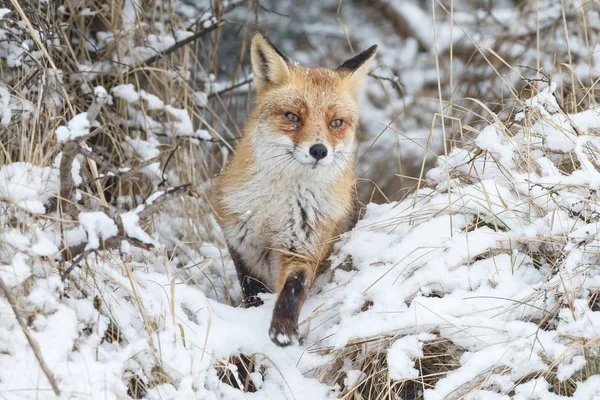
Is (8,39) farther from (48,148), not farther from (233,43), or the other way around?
(233,43)

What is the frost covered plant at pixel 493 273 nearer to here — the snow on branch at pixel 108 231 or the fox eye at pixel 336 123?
the fox eye at pixel 336 123

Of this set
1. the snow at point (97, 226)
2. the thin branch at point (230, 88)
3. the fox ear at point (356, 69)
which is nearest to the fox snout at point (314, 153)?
the fox ear at point (356, 69)

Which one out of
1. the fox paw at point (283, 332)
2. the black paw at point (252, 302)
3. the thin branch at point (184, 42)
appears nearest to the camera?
the fox paw at point (283, 332)

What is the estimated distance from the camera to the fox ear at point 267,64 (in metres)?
3.60

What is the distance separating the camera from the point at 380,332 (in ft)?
8.85

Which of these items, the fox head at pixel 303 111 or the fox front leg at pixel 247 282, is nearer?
the fox head at pixel 303 111

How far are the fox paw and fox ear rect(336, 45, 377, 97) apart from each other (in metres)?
1.57

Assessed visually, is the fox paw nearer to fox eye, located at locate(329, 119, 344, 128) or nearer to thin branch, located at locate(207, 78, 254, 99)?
fox eye, located at locate(329, 119, 344, 128)

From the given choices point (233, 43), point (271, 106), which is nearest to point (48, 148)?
point (271, 106)

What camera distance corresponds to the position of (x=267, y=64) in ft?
12.1

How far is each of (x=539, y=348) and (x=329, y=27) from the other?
6991mm

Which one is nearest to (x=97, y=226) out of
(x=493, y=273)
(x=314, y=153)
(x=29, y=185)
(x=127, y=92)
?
(x=29, y=185)

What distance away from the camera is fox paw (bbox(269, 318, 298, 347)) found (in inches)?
114

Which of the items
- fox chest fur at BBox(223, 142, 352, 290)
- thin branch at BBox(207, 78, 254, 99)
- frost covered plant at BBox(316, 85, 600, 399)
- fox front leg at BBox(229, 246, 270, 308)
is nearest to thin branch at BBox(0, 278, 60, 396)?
frost covered plant at BBox(316, 85, 600, 399)
